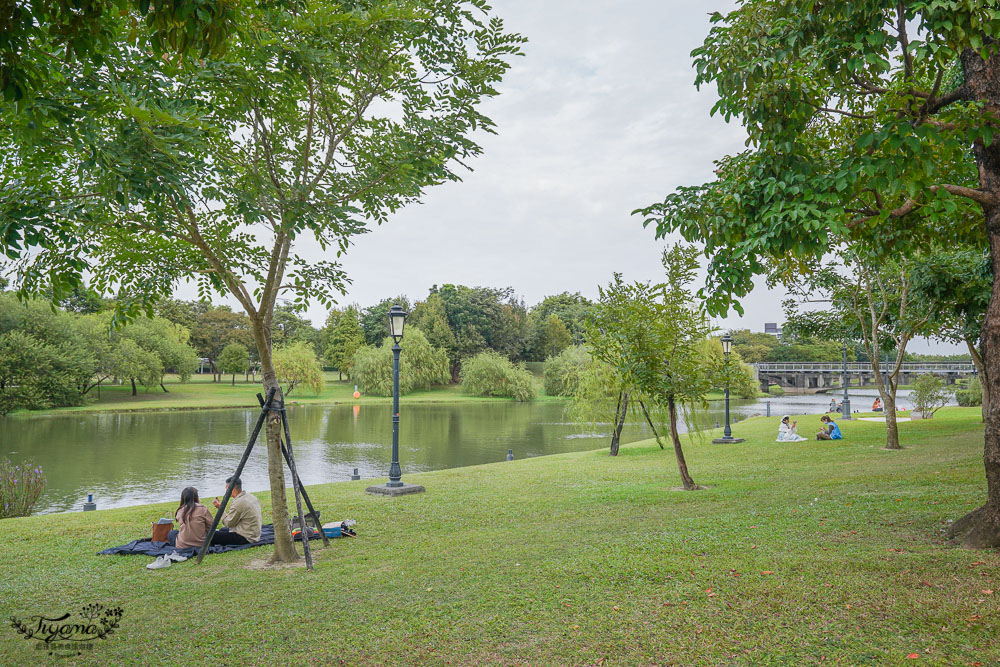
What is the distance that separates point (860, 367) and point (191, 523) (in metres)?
75.7

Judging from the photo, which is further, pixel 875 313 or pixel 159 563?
pixel 875 313

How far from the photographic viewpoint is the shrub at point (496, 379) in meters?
56.3

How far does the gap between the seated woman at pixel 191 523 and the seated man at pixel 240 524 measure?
0.21 m

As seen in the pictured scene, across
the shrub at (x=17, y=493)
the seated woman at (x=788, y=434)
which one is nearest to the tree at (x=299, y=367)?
the shrub at (x=17, y=493)

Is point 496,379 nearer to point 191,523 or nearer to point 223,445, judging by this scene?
point 223,445

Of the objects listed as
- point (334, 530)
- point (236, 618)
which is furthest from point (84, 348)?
point (236, 618)

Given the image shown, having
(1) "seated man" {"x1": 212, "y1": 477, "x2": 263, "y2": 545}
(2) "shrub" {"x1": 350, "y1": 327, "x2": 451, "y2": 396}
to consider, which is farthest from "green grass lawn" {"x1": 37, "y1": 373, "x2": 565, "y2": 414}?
(1) "seated man" {"x1": 212, "y1": 477, "x2": 263, "y2": 545}

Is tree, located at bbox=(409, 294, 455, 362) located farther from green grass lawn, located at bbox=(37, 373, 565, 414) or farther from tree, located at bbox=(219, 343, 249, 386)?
tree, located at bbox=(219, 343, 249, 386)

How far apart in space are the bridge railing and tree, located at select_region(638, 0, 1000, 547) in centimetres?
5816

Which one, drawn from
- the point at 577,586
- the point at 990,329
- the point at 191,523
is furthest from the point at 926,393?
the point at 191,523

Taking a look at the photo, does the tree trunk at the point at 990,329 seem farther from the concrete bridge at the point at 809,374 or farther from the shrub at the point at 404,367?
the concrete bridge at the point at 809,374

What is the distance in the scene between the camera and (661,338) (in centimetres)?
1077

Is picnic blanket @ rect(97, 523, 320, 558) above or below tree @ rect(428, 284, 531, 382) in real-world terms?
below

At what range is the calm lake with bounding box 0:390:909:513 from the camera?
16672 millimetres
